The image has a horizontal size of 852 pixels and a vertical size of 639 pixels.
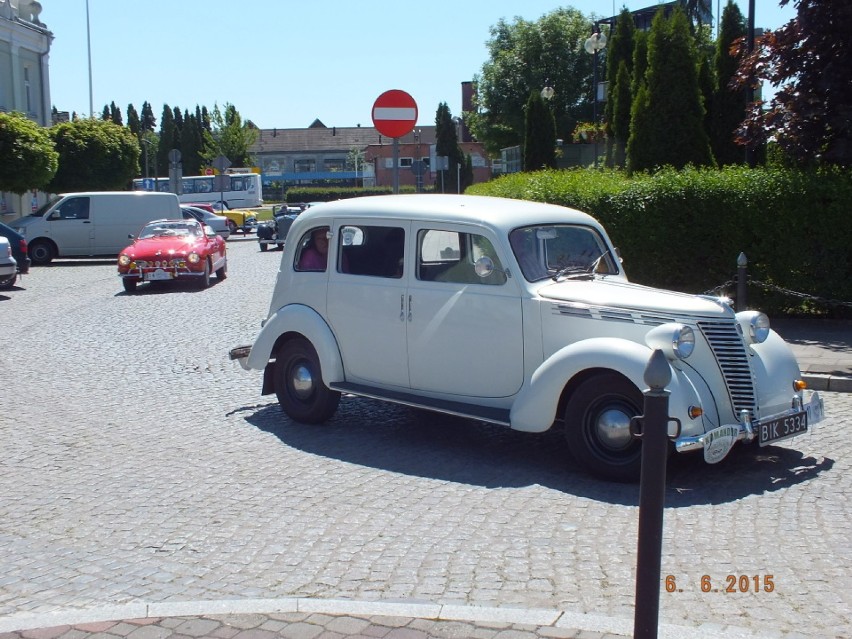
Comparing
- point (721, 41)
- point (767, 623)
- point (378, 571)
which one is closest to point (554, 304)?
point (378, 571)

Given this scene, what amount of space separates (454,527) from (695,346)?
199 cm

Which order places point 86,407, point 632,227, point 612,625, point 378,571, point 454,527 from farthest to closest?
point 632,227
point 86,407
point 454,527
point 378,571
point 612,625

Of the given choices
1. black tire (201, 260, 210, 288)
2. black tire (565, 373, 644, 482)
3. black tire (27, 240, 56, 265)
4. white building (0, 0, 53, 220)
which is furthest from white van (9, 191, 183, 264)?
black tire (565, 373, 644, 482)

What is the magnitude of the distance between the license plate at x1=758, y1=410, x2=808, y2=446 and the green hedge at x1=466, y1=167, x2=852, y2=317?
17.2 feet

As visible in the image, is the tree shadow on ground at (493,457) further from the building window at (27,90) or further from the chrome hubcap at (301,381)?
the building window at (27,90)

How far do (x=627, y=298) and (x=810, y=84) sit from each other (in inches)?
313

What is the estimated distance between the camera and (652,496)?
3.47 meters

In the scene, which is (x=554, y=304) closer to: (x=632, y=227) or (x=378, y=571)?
(x=378, y=571)

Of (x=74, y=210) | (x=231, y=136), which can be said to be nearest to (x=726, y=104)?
(x=74, y=210)

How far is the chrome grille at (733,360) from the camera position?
20.9 ft

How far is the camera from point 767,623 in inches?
166

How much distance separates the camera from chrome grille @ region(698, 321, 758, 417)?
6367mm

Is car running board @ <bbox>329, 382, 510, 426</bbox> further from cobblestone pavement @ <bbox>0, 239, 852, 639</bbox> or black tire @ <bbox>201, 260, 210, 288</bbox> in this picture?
black tire @ <bbox>201, 260, 210, 288</bbox>

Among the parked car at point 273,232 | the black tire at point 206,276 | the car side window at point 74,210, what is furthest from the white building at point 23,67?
the black tire at point 206,276
